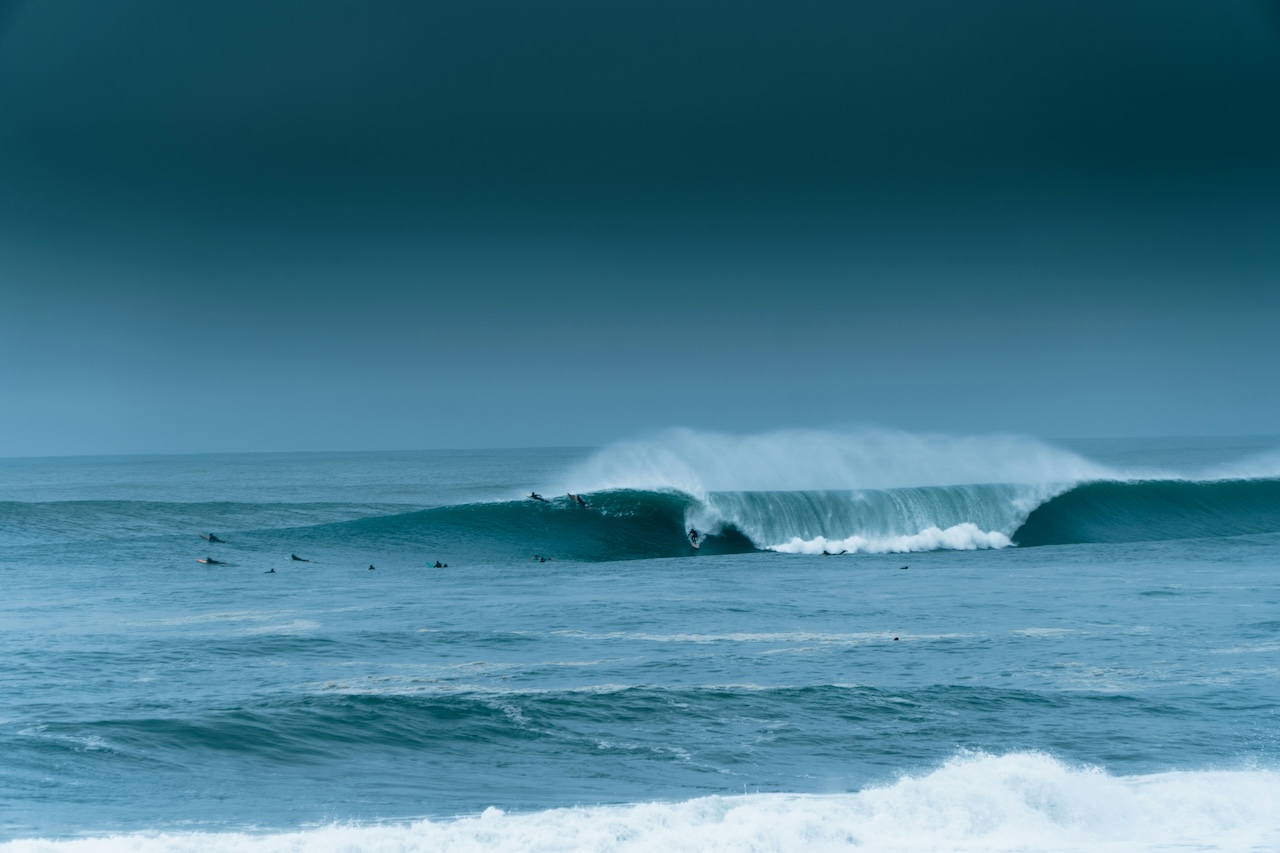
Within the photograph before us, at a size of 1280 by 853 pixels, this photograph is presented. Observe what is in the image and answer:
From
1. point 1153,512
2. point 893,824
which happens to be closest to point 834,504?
point 1153,512

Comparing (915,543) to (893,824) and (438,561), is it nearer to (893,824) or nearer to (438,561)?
(438,561)

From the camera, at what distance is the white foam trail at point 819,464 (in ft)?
123

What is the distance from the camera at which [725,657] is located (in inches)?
600

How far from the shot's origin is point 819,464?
129 feet

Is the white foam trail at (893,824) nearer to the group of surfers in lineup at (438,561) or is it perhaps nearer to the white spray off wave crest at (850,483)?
the group of surfers in lineup at (438,561)

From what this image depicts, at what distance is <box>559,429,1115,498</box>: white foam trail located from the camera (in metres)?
→ 37.4

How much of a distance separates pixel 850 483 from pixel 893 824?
28.9 m

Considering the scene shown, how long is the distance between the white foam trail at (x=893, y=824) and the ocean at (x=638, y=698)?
0.03 meters

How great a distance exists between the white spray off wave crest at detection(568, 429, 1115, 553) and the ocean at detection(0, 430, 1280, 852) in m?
2.83

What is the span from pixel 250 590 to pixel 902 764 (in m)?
17.2

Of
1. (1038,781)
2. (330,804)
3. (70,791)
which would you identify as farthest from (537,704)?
(1038,781)

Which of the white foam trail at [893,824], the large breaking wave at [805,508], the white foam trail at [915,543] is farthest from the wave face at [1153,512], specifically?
the white foam trail at [893,824]

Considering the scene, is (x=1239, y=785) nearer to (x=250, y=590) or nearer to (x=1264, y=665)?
(x=1264, y=665)

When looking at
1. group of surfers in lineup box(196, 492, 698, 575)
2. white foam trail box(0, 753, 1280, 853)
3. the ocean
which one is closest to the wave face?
the ocean
